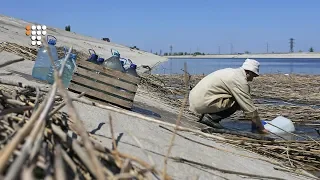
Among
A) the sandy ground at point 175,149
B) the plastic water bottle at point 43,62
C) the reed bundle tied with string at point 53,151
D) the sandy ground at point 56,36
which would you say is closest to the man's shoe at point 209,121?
the sandy ground at point 175,149

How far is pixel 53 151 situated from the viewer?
88.0 inches

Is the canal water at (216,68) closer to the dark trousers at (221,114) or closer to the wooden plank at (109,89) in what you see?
the dark trousers at (221,114)

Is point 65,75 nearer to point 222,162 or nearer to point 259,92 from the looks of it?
point 222,162

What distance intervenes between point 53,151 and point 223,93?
169 inches

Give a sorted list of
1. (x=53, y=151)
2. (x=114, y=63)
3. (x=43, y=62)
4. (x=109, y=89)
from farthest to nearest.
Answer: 1. (x=43, y=62)
2. (x=114, y=63)
3. (x=109, y=89)
4. (x=53, y=151)

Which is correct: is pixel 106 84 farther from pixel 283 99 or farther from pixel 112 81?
pixel 283 99

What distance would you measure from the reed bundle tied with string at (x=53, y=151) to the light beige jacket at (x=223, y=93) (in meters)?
3.45

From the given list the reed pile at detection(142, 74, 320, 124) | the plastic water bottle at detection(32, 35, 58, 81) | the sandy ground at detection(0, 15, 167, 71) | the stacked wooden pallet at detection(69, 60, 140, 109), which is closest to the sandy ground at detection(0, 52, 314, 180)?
the stacked wooden pallet at detection(69, 60, 140, 109)

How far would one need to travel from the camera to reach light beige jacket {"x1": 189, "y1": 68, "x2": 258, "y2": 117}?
5.86m

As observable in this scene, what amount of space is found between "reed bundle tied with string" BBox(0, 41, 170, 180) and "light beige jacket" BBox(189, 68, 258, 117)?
3.45 metres

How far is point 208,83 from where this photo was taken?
6320 mm

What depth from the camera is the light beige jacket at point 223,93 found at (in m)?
5.86

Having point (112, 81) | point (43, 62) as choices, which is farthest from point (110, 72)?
point (43, 62)

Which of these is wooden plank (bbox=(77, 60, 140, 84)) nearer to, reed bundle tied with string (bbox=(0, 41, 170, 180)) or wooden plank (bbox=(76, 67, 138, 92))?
wooden plank (bbox=(76, 67, 138, 92))
